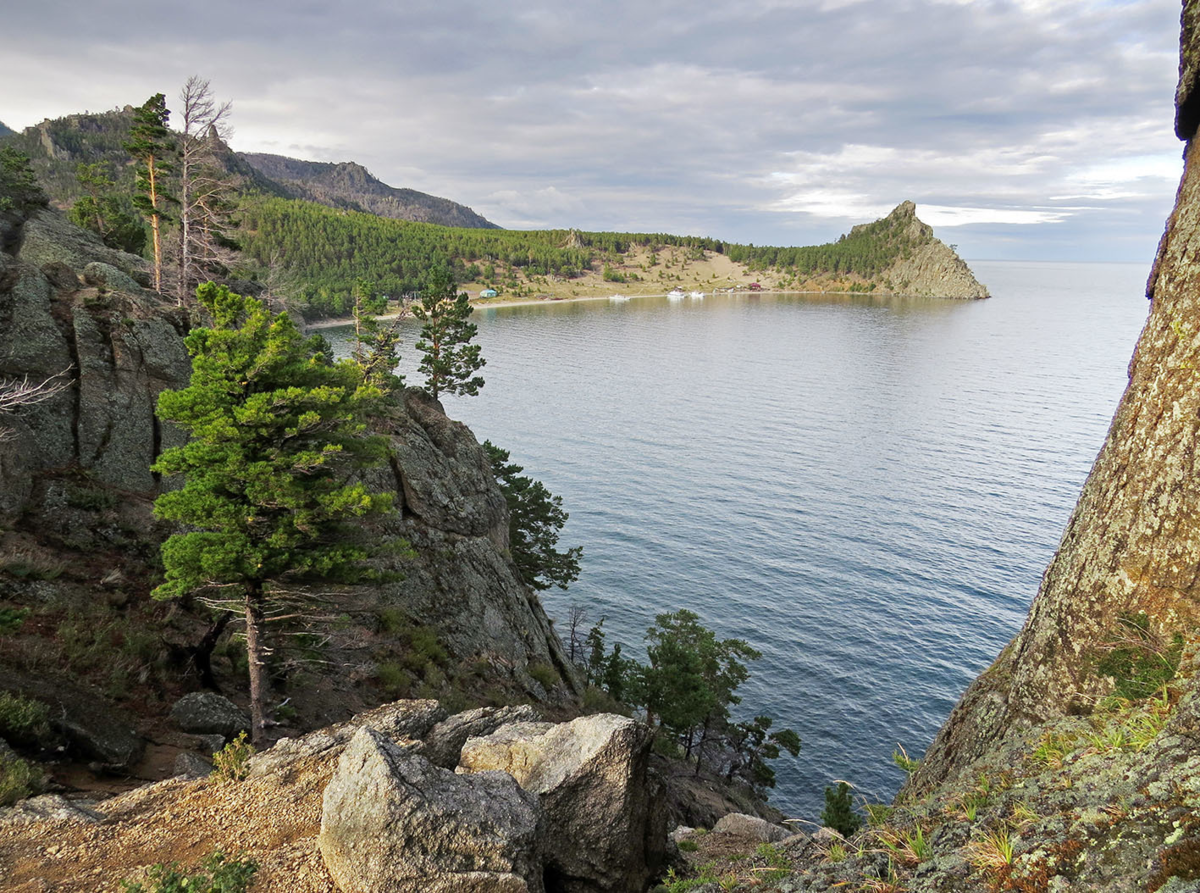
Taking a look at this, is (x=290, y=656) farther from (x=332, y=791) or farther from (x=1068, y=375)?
(x=1068, y=375)

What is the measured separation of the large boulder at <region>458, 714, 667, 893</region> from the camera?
12328 millimetres

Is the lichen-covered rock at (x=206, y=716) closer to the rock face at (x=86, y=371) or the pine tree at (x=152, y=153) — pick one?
the rock face at (x=86, y=371)

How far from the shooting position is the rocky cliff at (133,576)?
16.7 metres

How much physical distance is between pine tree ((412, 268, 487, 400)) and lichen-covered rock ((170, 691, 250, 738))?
35.6m

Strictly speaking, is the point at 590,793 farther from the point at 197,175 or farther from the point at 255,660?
the point at 197,175

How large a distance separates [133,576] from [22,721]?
8966mm

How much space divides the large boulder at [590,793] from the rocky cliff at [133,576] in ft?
27.7

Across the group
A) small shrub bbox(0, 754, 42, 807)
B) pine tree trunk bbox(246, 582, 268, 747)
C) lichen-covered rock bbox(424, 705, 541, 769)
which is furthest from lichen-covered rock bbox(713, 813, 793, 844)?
small shrub bbox(0, 754, 42, 807)

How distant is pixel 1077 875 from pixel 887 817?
14.1 ft

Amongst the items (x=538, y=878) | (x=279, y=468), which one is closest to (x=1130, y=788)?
(x=538, y=878)

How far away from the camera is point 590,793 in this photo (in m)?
12.7

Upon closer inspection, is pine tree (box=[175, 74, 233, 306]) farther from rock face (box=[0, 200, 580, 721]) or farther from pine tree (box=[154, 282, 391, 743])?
pine tree (box=[154, 282, 391, 743])

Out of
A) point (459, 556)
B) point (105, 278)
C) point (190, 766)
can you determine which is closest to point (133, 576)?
point (190, 766)

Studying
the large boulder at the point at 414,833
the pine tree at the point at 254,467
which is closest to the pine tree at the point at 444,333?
the pine tree at the point at 254,467
